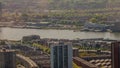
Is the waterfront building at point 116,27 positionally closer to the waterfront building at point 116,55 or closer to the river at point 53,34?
the river at point 53,34

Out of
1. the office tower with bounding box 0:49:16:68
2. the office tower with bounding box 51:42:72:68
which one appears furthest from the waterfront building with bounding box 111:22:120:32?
the office tower with bounding box 51:42:72:68

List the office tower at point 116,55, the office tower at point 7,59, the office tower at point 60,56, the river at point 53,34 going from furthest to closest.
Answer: the river at point 53,34
the office tower at point 7,59
the office tower at point 60,56
the office tower at point 116,55

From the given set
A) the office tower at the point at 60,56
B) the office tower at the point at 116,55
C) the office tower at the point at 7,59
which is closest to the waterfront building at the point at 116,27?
the office tower at the point at 7,59

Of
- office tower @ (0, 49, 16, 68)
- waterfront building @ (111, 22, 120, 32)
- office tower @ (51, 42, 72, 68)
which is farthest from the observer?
waterfront building @ (111, 22, 120, 32)

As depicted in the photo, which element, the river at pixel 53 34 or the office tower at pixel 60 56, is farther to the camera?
the river at pixel 53 34

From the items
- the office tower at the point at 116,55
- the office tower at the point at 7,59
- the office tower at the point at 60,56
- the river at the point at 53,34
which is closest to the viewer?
the office tower at the point at 116,55

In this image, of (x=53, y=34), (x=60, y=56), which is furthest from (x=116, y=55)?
(x=53, y=34)

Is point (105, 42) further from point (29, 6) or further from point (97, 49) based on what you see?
point (29, 6)

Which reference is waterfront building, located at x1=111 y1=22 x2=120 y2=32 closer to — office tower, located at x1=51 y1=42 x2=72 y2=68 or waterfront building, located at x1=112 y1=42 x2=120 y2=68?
office tower, located at x1=51 y1=42 x2=72 y2=68

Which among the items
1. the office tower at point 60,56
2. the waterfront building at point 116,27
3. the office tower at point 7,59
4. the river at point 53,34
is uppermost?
the office tower at point 60,56
